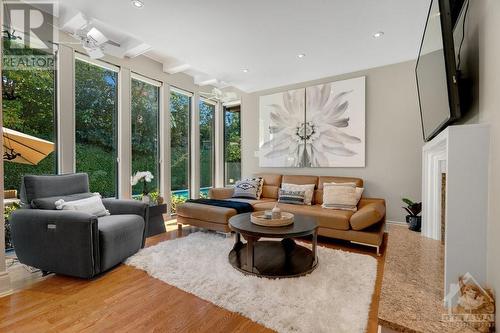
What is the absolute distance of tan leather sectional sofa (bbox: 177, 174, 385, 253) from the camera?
9.45ft

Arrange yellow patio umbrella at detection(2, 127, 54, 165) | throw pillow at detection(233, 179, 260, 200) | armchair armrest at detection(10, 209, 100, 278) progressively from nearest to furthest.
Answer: armchair armrest at detection(10, 209, 100, 278), yellow patio umbrella at detection(2, 127, 54, 165), throw pillow at detection(233, 179, 260, 200)

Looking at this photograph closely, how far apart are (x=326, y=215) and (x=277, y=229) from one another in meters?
1.07

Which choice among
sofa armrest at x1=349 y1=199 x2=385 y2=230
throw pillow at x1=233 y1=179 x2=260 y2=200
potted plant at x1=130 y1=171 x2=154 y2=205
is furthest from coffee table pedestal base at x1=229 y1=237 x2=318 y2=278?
potted plant at x1=130 y1=171 x2=154 y2=205

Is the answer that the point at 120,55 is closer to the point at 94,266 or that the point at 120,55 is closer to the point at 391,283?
the point at 94,266

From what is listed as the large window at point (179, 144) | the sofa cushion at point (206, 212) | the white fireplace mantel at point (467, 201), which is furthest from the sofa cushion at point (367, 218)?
the large window at point (179, 144)

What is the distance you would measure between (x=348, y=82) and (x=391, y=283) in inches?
141

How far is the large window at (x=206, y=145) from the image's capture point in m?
5.41

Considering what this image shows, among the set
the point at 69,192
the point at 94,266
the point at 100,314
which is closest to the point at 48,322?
the point at 100,314

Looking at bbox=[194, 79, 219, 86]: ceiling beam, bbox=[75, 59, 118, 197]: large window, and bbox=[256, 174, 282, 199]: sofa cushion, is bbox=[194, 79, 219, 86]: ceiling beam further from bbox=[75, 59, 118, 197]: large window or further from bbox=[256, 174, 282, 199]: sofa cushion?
bbox=[256, 174, 282, 199]: sofa cushion

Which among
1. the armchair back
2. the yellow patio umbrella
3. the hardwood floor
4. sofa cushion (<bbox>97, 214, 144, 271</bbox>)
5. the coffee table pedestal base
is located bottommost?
the hardwood floor

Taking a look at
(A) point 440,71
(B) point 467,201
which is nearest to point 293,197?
(A) point 440,71

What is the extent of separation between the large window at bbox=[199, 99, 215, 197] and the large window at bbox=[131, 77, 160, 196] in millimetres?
1133

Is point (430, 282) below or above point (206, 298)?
above

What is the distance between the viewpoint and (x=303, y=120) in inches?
181
